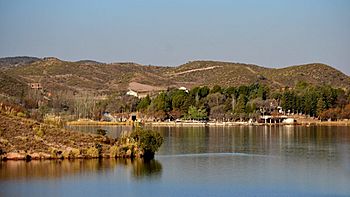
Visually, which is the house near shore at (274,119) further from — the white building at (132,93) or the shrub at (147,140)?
the shrub at (147,140)

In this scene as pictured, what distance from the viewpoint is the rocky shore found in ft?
113

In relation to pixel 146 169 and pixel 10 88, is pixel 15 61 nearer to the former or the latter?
pixel 10 88

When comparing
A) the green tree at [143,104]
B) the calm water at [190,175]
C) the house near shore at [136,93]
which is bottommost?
the calm water at [190,175]

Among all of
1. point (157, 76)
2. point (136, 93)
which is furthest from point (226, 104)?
point (157, 76)

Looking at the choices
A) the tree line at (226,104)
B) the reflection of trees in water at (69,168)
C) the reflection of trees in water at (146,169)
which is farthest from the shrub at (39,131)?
the tree line at (226,104)

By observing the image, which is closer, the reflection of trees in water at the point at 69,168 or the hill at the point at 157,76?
the reflection of trees in water at the point at 69,168

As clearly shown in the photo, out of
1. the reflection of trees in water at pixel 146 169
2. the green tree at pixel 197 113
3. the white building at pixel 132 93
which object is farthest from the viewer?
the white building at pixel 132 93

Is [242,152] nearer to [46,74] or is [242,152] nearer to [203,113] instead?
[203,113]

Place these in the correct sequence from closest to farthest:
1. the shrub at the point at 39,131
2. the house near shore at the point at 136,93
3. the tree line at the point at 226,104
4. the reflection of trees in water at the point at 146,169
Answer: the reflection of trees in water at the point at 146,169, the shrub at the point at 39,131, the tree line at the point at 226,104, the house near shore at the point at 136,93

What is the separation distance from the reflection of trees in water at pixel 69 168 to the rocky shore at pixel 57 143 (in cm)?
88

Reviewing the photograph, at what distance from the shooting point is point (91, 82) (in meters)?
138

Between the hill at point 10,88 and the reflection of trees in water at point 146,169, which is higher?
the hill at point 10,88

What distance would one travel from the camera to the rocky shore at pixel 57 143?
113 feet

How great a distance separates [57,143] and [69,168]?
4192mm
